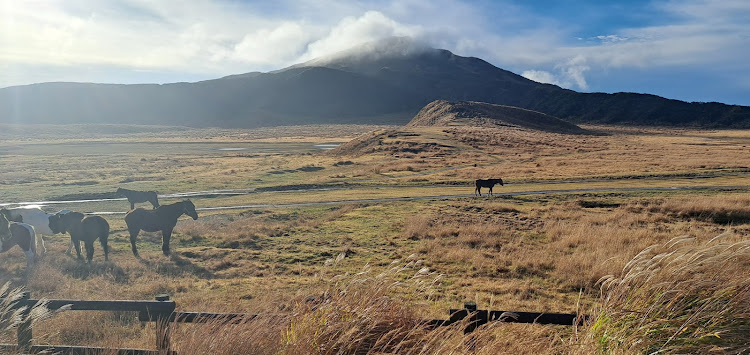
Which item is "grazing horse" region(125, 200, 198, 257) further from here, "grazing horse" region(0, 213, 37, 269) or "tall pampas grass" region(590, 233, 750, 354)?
"tall pampas grass" region(590, 233, 750, 354)

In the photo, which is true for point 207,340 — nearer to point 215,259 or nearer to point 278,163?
point 215,259

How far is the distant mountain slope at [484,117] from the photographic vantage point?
12962cm

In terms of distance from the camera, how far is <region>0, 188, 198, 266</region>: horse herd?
1477 cm

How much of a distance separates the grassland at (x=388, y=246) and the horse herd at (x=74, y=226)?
65cm

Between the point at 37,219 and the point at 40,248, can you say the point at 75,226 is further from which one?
the point at 37,219

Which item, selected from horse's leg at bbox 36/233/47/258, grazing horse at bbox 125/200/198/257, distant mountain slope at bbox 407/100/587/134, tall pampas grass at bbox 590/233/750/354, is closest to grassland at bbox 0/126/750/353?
tall pampas grass at bbox 590/233/750/354

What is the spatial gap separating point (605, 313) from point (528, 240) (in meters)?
14.1

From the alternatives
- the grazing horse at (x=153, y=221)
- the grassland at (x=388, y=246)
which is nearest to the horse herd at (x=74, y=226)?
the grazing horse at (x=153, y=221)

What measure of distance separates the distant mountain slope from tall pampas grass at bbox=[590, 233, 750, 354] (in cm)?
12011

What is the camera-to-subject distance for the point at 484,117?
133875 millimetres

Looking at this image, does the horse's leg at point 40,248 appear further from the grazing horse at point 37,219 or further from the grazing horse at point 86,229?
the grazing horse at point 86,229

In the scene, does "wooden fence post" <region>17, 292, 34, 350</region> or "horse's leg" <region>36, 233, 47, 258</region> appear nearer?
"wooden fence post" <region>17, 292, 34, 350</region>

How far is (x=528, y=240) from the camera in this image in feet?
61.8

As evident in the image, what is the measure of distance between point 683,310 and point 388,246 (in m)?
13.8
